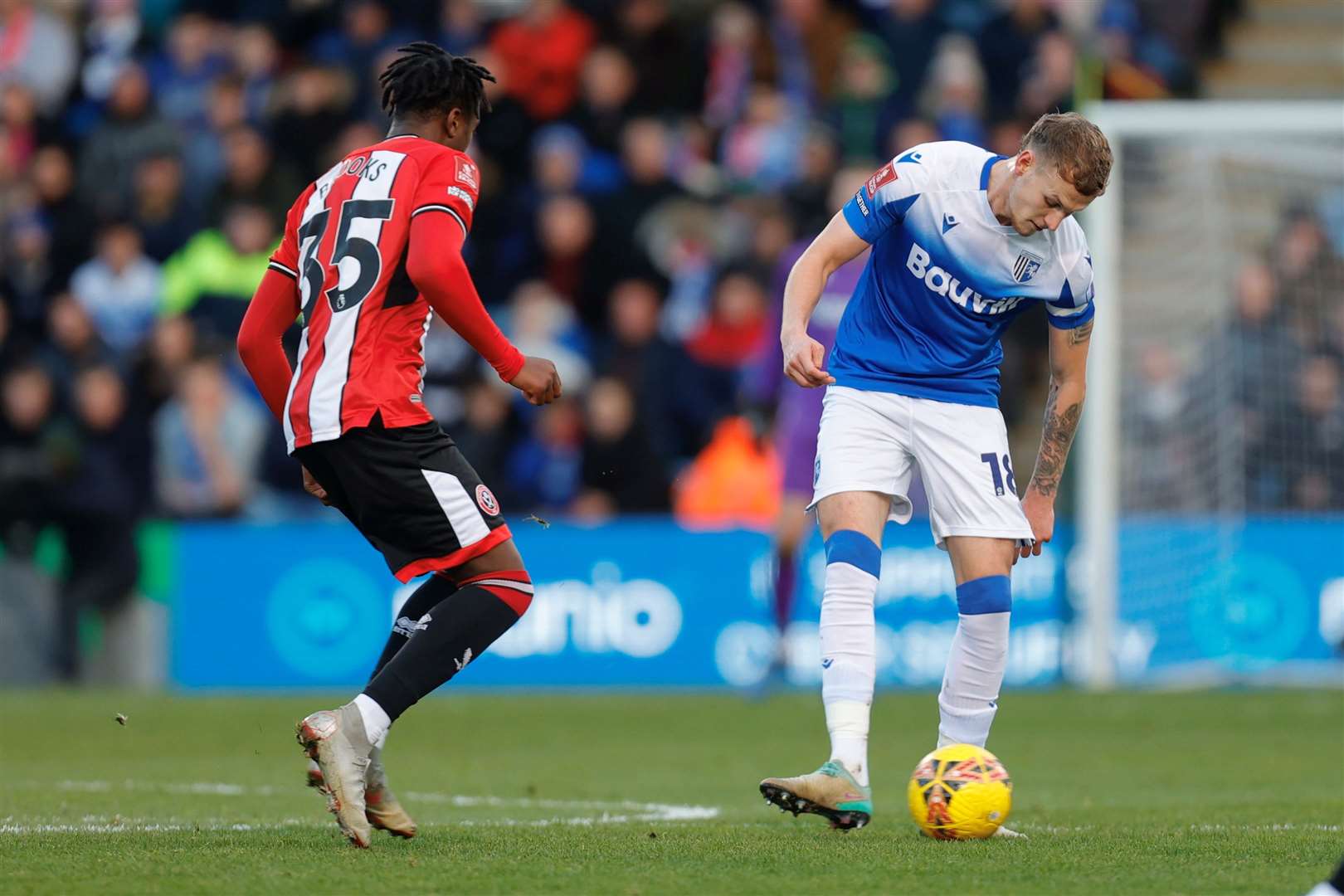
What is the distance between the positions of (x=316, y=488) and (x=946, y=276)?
1.85 meters

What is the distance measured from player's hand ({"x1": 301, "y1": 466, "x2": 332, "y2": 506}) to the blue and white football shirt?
151 centimetres

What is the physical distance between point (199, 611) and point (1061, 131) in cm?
938

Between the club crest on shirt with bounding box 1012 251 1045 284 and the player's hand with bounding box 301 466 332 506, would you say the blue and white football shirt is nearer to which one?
the club crest on shirt with bounding box 1012 251 1045 284

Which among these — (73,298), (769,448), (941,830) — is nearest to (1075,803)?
(941,830)

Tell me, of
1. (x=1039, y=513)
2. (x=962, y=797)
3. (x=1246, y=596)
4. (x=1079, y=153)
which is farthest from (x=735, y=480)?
(x=1079, y=153)

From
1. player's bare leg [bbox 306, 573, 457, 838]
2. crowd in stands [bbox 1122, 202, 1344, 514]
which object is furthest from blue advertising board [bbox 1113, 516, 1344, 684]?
player's bare leg [bbox 306, 573, 457, 838]

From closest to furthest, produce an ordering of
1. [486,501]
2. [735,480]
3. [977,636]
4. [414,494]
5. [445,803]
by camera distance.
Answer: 1. [414,494]
2. [486,501]
3. [977,636]
4. [445,803]
5. [735,480]

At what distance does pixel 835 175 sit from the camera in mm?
14484

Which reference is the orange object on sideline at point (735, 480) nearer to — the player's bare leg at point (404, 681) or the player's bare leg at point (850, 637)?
the player's bare leg at point (850, 637)

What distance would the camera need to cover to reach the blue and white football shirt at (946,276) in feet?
19.4

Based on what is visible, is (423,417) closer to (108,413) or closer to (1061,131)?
(1061,131)

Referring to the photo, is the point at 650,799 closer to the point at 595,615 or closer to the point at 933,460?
the point at 933,460

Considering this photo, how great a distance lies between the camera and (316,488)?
5852mm

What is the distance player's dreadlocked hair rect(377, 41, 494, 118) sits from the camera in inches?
224
